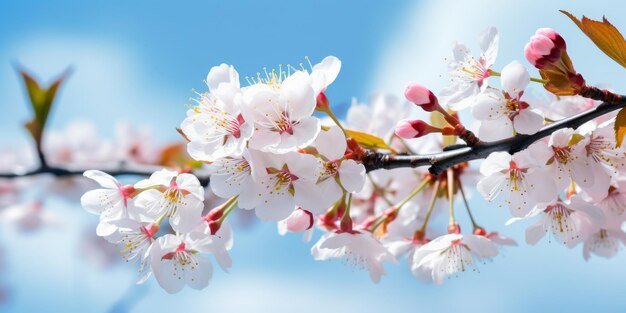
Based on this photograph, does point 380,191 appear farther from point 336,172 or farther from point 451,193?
point 336,172

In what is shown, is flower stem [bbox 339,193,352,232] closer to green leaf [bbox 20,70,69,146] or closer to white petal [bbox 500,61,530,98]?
white petal [bbox 500,61,530,98]

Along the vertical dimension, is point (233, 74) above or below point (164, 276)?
above

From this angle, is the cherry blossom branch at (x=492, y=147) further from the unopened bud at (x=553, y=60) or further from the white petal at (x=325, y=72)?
the white petal at (x=325, y=72)

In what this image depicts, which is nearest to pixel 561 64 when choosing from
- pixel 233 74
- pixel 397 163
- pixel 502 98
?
pixel 502 98

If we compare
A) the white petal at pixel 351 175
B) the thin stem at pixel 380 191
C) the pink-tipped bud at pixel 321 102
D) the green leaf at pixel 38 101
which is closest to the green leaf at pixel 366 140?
the pink-tipped bud at pixel 321 102

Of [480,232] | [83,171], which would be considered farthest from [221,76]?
[83,171]

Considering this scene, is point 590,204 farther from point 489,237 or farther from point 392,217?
point 392,217
